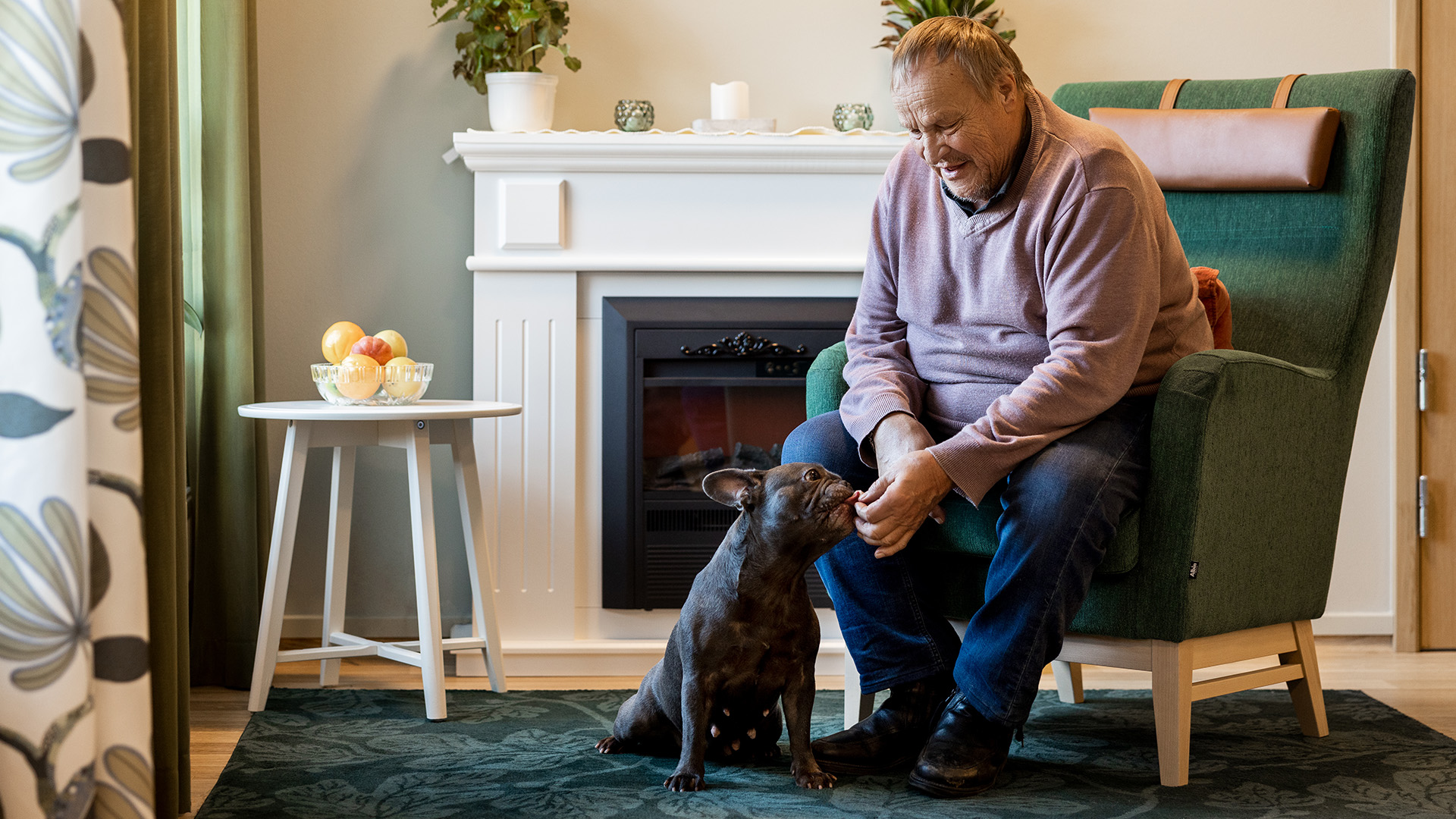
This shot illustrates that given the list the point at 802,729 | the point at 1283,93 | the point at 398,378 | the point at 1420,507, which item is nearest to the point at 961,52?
the point at 1283,93

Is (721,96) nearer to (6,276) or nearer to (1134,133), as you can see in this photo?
(1134,133)

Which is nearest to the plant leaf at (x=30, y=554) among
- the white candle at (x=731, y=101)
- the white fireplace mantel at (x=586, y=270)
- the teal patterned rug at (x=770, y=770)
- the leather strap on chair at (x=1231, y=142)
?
the teal patterned rug at (x=770, y=770)

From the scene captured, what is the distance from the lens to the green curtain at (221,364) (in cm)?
237

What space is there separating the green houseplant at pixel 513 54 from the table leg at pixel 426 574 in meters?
0.82

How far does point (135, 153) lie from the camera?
1.44 m

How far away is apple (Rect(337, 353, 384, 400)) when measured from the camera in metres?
2.17

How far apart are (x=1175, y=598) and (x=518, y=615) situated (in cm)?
144

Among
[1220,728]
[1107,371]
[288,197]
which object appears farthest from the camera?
[288,197]

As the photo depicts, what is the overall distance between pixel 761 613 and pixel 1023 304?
582 mm

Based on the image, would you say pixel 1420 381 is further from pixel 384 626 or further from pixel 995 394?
pixel 384 626

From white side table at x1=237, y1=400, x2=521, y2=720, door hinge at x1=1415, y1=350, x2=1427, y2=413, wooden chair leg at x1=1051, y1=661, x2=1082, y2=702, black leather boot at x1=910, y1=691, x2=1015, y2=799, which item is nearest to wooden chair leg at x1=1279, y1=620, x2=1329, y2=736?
wooden chair leg at x1=1051, y1=661, x2=1082, y2=702

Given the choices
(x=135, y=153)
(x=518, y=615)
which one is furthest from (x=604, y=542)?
(x=135, y=153)

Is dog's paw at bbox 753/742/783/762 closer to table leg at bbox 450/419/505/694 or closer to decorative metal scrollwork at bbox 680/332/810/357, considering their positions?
table leg at bbox 450/419/505/694

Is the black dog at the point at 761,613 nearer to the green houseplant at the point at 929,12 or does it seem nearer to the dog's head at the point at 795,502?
the dog's head at the point at 795,502
